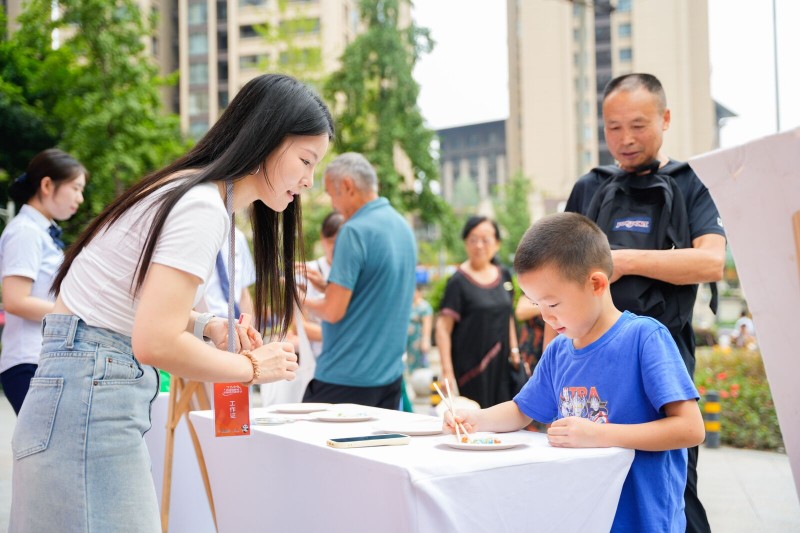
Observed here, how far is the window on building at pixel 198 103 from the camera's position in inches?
2719

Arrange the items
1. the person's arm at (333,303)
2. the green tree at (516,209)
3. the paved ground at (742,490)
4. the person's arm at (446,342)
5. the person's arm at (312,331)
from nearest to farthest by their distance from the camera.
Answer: the person's arm at (333,303) → the person's arm at (312,331) → the paved ground at (742,490) → the person's arm at (446,342) → the green tree at (516,209)

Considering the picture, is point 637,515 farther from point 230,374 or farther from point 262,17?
point 262,17

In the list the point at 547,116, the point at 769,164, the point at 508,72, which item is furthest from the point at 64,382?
the point at 508,72

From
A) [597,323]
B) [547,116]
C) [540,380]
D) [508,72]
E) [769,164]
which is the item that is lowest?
[540,380]

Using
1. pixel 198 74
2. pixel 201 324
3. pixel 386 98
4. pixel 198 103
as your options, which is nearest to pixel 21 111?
pixel 386 98

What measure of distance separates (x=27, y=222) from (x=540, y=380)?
2.64 m

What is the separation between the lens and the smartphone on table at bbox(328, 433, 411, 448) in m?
2.27

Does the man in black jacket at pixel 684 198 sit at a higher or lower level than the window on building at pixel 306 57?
lower

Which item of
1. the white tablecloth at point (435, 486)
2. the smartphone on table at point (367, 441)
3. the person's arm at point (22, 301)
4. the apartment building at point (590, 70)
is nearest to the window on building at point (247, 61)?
the apartment building at point (590, 70)

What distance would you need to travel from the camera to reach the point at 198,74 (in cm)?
6900

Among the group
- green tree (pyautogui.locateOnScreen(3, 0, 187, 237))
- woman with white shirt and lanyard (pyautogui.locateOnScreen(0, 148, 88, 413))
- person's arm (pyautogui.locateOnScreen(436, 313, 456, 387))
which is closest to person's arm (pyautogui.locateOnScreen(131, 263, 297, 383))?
woman with white shirt and lanyard (pyautogui.locateOnScreen(0, 148, 88, 413))

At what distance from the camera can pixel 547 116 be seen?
63.6 meters

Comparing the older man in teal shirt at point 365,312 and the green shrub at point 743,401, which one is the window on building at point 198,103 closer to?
the green shrub at point 743,401

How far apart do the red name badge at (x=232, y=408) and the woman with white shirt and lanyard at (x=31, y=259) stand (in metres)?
1.75
